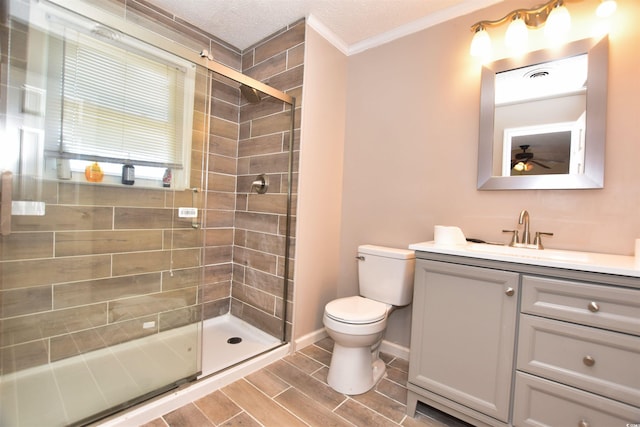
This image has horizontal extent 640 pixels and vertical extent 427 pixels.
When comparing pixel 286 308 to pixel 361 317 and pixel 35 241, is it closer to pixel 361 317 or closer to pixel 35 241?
pixel 361 317

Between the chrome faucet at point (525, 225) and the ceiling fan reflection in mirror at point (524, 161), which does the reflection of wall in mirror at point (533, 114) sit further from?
the chrome faucet at point (525, 225)

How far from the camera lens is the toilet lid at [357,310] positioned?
5.24 ft

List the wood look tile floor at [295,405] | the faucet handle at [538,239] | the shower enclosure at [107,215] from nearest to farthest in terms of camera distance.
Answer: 1. the shower enclosure at [107,215]
2. the wood look tile floor at [295,405]
3. the faucet handle at [538,239]

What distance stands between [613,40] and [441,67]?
2.71 feet

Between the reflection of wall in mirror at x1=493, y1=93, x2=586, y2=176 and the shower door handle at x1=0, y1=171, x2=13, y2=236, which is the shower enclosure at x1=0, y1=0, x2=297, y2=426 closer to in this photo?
the shower door handle at x1=0, y1=171, x2=13, y2=236

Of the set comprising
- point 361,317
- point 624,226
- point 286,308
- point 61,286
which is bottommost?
point 286,308

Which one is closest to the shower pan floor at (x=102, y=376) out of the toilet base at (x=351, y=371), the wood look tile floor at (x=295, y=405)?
the wood look tile floor at (x=295, y=405)

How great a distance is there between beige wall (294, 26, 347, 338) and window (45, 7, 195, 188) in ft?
2.66

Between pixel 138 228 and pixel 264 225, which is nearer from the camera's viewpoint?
pixel 138 228

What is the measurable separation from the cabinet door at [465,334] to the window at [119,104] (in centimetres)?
159

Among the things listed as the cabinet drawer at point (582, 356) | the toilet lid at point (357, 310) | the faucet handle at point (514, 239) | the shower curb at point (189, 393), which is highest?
the faucet handle at point (514, 239)

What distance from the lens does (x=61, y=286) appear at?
1.56 m

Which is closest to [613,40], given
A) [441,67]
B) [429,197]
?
[441,67]

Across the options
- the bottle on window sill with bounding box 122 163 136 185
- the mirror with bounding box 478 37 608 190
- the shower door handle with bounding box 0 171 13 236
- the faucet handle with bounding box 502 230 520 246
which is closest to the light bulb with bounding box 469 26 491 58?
the mirror with bounding box 478 37 608 190
